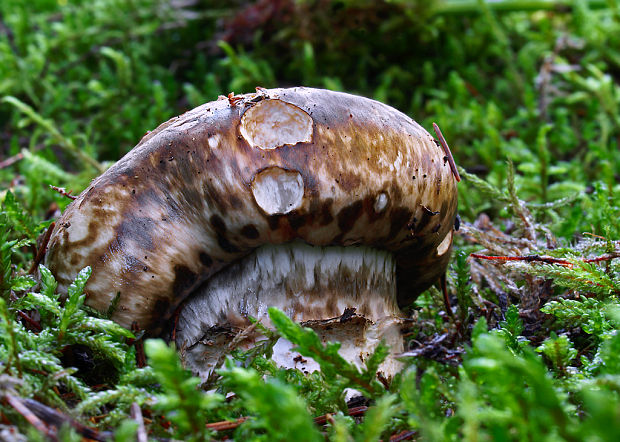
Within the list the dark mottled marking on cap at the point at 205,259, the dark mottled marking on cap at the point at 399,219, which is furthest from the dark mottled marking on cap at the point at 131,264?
the dark mottled marking on cap at the point at 399,219

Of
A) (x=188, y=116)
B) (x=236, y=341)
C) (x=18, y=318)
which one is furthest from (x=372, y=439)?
(x=18, y=318)

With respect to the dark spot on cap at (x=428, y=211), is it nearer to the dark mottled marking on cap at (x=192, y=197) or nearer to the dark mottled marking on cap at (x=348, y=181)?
the dark mottled marking on cap at (x=348, y=181)

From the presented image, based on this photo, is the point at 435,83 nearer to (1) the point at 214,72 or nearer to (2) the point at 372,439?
(1) the point at 214,72

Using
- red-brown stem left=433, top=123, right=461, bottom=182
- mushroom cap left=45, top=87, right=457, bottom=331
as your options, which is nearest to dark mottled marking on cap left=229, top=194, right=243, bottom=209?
mushroom cap left=45, top=87, right=457, bottom=331


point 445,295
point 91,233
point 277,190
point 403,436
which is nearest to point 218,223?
point 277,190

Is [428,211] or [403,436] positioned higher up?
[428,211]

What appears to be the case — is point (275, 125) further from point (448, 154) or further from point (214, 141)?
point (448, 154)
